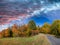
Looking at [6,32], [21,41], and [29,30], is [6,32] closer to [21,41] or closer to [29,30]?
[21,41]

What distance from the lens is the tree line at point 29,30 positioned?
19.3 feet

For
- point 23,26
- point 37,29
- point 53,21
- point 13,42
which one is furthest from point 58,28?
point 13,42

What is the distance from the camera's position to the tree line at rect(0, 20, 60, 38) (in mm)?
5883

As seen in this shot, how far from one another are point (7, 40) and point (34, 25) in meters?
1.12

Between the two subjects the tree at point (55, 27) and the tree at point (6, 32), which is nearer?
the tree at point (6, 32)

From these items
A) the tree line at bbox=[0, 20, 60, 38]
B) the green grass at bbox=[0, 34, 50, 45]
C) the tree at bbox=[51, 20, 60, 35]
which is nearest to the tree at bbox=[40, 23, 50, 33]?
the tree line at bbox=[0, 20, 60, 38]

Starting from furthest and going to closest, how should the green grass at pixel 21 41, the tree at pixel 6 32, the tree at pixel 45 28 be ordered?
1. the tree at pixel 45 28
2. the tree at pixel 6 32
3. the green grass at pixel 21 41

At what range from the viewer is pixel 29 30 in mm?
5965

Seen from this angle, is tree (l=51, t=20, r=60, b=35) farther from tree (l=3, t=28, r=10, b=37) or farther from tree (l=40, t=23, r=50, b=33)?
tree (l=3, t=28, r=10, b=37)

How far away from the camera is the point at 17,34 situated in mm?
5914

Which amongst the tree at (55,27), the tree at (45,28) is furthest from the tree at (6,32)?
the tree at (55,27)

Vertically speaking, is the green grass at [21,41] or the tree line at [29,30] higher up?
the tree line at [29,30]

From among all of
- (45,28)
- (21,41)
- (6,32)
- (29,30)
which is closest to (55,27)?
(45,28)

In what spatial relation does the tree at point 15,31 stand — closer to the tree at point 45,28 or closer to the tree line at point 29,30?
the tree line at point 29,30
